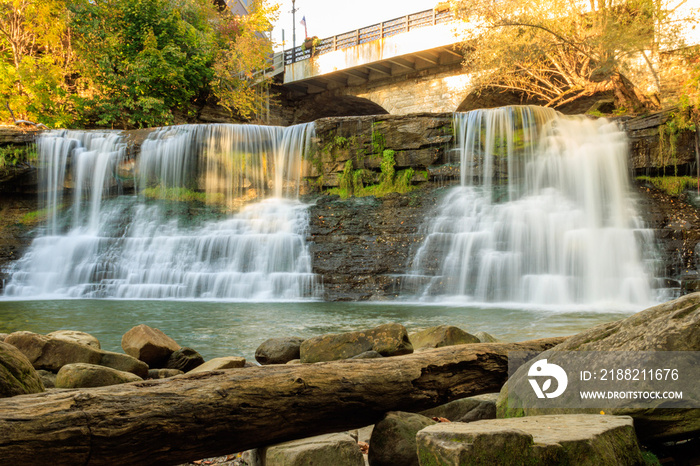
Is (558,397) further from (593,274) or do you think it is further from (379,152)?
(379,152)

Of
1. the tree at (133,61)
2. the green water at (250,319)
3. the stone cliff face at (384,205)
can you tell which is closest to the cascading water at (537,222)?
the stone cliff face at (384,205)

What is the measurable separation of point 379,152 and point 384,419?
13466mm

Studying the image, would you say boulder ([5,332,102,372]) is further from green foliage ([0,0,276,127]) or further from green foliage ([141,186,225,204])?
green foliage ([0,0,276,127])

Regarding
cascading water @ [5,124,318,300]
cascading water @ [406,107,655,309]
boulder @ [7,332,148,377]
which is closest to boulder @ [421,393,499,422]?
boulder @ [7,332,148,377]

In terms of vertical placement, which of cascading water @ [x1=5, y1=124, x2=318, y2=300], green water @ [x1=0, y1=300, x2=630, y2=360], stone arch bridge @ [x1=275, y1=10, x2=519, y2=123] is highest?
stone arch bridge @ [x1=275, y1=10, x2=519, y2=123]

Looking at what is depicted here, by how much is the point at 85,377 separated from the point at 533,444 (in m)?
2.56

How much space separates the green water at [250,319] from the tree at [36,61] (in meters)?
11.3

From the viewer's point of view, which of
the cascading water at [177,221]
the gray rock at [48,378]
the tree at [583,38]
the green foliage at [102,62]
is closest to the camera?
the gray rock at [48,378]

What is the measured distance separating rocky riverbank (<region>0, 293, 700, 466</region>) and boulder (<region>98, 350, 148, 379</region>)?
27.8 inches

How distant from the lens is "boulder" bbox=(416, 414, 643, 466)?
1824 mm

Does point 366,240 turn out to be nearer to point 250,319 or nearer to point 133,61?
point 250,319

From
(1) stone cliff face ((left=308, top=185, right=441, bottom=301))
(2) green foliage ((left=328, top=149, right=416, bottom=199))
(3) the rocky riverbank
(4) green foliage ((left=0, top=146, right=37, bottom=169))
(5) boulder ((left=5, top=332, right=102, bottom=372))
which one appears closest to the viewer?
(3) the rocky riverbank

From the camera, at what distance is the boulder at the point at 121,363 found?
3857mm

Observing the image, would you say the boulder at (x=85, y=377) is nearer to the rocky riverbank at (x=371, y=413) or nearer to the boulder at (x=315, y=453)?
the rocky riverbank at (x=371, y=413)
